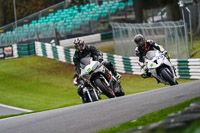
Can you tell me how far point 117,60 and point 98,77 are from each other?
1265cm

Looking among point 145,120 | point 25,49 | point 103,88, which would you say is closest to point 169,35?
point 103,88

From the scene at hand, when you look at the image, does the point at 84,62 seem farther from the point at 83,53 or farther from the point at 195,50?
the point at 195,50

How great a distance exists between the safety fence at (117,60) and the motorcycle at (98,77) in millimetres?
8209

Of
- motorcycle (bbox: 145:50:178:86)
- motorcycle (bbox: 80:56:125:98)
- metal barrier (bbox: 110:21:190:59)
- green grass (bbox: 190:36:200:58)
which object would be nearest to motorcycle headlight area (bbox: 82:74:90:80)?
motorcycle (bbox: 80:56:125:98)

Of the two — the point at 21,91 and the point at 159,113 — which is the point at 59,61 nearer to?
the point at 21,91

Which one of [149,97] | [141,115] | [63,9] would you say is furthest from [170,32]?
[63,9]

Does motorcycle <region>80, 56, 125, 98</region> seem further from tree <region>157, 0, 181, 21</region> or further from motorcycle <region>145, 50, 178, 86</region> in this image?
tree <region>157, 0, 181, 21</region>

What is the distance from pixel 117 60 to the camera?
82.8ft

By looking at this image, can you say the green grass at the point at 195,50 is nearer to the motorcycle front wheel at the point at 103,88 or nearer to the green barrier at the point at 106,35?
the motorcycle front wheel at the point at 103,88

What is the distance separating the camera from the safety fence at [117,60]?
2086cm

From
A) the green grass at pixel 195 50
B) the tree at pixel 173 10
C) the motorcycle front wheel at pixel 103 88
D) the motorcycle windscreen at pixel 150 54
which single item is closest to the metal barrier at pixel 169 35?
the green grass at pixel 195 50

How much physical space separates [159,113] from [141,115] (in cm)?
45

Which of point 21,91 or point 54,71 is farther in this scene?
point 54,71

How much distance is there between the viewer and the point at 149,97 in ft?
31.6
